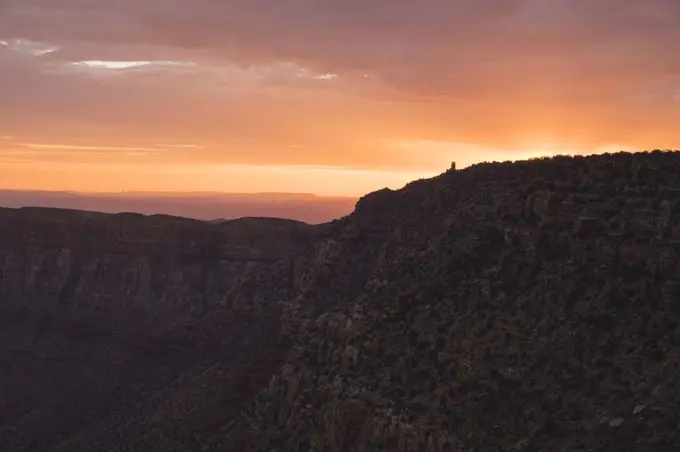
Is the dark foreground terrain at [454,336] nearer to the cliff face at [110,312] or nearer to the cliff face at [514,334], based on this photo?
the cliff face at [514,334]

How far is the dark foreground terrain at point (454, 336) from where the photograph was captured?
134 ft

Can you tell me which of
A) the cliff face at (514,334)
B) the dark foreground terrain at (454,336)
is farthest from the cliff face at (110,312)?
the cliff face at (514,334)

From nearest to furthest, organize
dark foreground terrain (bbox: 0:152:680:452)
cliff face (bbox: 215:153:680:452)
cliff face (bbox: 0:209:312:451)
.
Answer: cliff face (bbox: 215:153:680:452)
dark foreground terrain (bbox: 0:152:680:452)
cliff face (bbox: 0:209:312:451)

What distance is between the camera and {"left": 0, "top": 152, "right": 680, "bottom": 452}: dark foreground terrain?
40812 mm

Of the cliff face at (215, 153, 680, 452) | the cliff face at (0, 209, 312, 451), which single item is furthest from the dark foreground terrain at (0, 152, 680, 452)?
the cliff face at (0, 209, 312, 451)

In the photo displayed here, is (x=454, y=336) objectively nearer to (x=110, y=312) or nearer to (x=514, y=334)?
(x=514, y=334)

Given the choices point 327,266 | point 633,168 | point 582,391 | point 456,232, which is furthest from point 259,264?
point 582,391

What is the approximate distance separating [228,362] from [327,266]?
60.3ft

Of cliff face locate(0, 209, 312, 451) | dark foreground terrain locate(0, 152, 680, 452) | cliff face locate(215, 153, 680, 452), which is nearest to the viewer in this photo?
cliff face locate(215, 153, 680, 452)

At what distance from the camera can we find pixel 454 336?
4888 centimetres

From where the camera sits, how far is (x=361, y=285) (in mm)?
72125

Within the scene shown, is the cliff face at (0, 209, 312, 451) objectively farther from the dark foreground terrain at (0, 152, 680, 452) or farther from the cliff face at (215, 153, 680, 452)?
the cliff face at (215, 153, 680, 452)

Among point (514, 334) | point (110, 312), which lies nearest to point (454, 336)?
point (514, 334)

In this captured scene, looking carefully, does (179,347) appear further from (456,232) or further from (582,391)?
(582,391)
